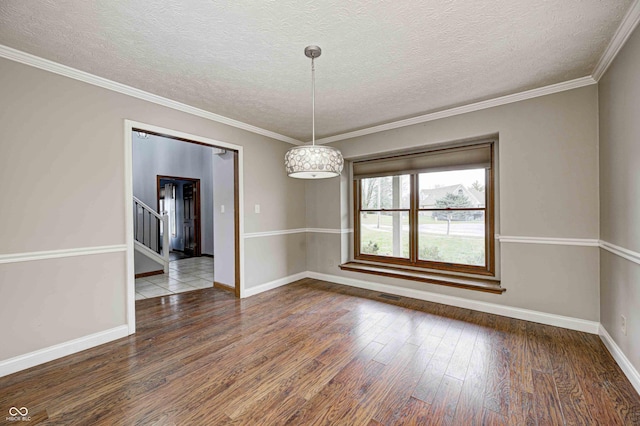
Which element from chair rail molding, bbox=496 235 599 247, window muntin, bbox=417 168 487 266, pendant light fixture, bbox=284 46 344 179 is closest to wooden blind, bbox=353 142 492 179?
window muntin, bbox=417 168 487 266

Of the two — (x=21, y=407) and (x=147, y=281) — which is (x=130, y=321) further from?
(x=147, y=281)

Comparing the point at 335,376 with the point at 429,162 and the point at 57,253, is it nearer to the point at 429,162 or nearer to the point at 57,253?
the point at 57,253

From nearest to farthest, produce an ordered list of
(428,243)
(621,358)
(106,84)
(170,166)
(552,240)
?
1. (621,358)
2. (106,84)
3. (552,240)
4. (428,243)
5. (170,166)

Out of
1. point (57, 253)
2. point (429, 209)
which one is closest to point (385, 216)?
point (429, 209)

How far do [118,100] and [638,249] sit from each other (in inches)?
179

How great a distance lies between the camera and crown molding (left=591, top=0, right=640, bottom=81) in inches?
68.6

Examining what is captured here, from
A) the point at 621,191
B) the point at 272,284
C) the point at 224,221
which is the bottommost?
the point at 272,284

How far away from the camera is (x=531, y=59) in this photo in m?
2.32

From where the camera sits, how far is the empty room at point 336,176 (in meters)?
1.78

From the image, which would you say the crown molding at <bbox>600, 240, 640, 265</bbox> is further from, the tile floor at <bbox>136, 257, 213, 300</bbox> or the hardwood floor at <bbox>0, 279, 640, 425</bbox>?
the tile floor at <bbox>136, 257, 213, 300</bbox>

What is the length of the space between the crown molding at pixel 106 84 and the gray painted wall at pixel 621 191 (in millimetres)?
3917

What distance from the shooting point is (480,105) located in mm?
3238

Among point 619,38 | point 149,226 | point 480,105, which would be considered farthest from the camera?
point 149,226

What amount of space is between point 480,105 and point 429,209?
1475mm
